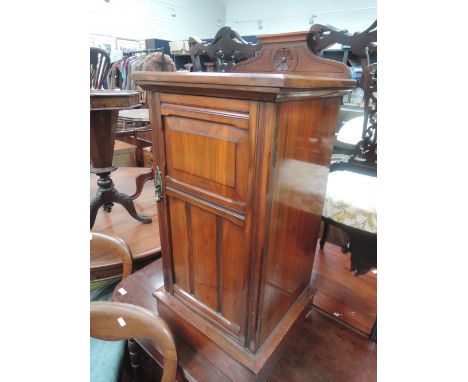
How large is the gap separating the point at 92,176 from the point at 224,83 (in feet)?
7.22

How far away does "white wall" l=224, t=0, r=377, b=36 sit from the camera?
17.6 ft

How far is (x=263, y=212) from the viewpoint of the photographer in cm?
62

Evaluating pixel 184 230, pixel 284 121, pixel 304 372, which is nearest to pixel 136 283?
pixel 184 230

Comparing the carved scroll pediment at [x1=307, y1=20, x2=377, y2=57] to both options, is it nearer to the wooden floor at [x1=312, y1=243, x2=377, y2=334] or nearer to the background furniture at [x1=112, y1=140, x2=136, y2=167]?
the wooden floor at [x1=312, y1=243, x2=377, y2=334]

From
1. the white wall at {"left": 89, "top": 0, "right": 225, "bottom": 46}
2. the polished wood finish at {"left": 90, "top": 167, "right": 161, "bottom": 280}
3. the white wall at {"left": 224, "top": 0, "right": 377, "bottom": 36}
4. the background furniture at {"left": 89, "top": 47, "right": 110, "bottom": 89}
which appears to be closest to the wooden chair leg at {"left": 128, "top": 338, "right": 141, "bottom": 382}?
the polished wood finish at {"left": 90, "top": 167, "right": 161, "bottom": 280}

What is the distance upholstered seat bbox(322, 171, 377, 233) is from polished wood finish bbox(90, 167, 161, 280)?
956 mm

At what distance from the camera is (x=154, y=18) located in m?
5.51

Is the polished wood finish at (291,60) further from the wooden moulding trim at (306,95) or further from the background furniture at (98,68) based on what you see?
the background furniture at (98,68)

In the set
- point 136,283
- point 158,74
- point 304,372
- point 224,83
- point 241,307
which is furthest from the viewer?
point 136,283

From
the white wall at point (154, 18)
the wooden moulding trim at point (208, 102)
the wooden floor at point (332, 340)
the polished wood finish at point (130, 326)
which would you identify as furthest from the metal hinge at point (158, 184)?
the white wall at point (154, 18)

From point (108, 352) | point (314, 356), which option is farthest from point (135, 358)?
point (314, 356)
